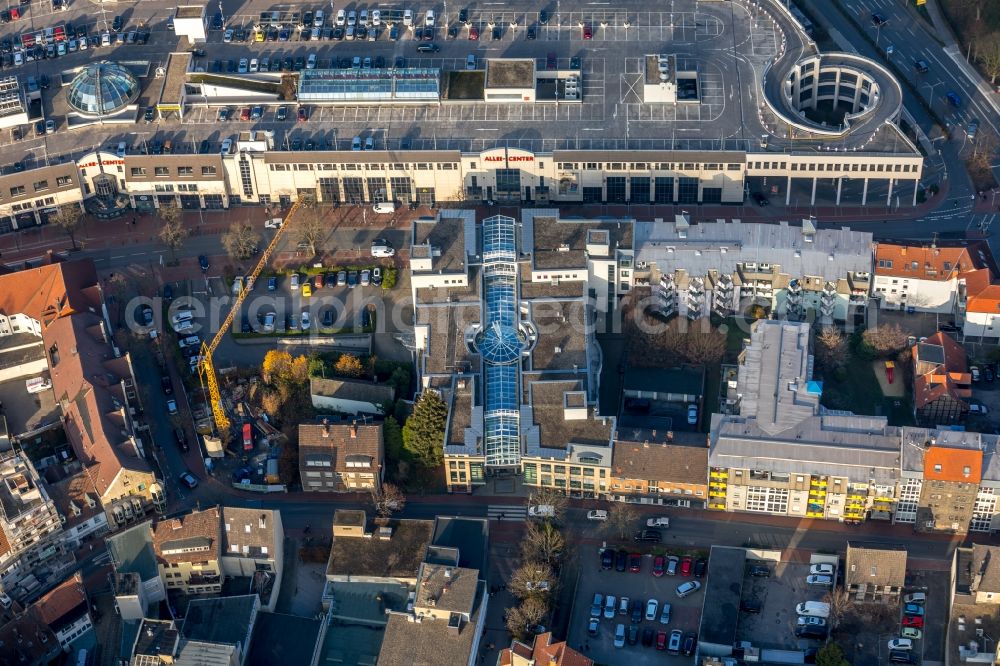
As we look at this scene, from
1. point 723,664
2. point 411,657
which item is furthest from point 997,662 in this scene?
point 411,657

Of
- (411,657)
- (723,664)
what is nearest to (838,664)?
(723,664)

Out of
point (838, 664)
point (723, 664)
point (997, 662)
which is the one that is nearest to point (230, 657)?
point (723, 664)

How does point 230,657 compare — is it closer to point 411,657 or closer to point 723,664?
point 411,657

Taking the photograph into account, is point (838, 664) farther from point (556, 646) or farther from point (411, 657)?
point (411, 657)
